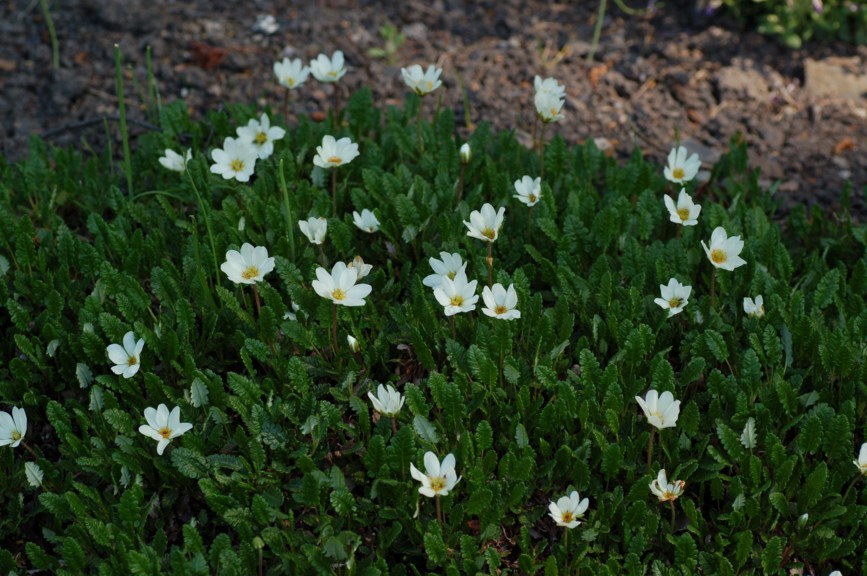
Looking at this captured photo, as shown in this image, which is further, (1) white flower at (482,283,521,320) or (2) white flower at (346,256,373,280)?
(2) white flower at (346,256,373,280)

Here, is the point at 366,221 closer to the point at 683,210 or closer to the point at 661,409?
the point at 683,210

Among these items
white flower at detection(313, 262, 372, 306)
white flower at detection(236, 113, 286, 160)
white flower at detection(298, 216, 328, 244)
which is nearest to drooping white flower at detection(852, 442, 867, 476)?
white flower at detection(313, 262, 372, 306)

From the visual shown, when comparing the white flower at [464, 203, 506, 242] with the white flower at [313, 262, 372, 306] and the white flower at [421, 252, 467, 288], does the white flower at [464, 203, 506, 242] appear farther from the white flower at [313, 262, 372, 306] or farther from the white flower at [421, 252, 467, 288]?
the white flower at [313, 262, 372, 306]

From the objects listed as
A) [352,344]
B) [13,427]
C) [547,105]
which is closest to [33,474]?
[13,427]

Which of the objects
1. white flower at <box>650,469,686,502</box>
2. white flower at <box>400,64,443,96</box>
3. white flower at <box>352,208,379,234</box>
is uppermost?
white flower at <box>400,64,443,96</box>

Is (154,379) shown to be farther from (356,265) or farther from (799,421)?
(799,421)

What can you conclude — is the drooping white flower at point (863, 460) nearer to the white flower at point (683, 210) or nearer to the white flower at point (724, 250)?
the white flower at point (724, 250)

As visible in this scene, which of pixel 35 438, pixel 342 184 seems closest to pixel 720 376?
pixel 342 184
